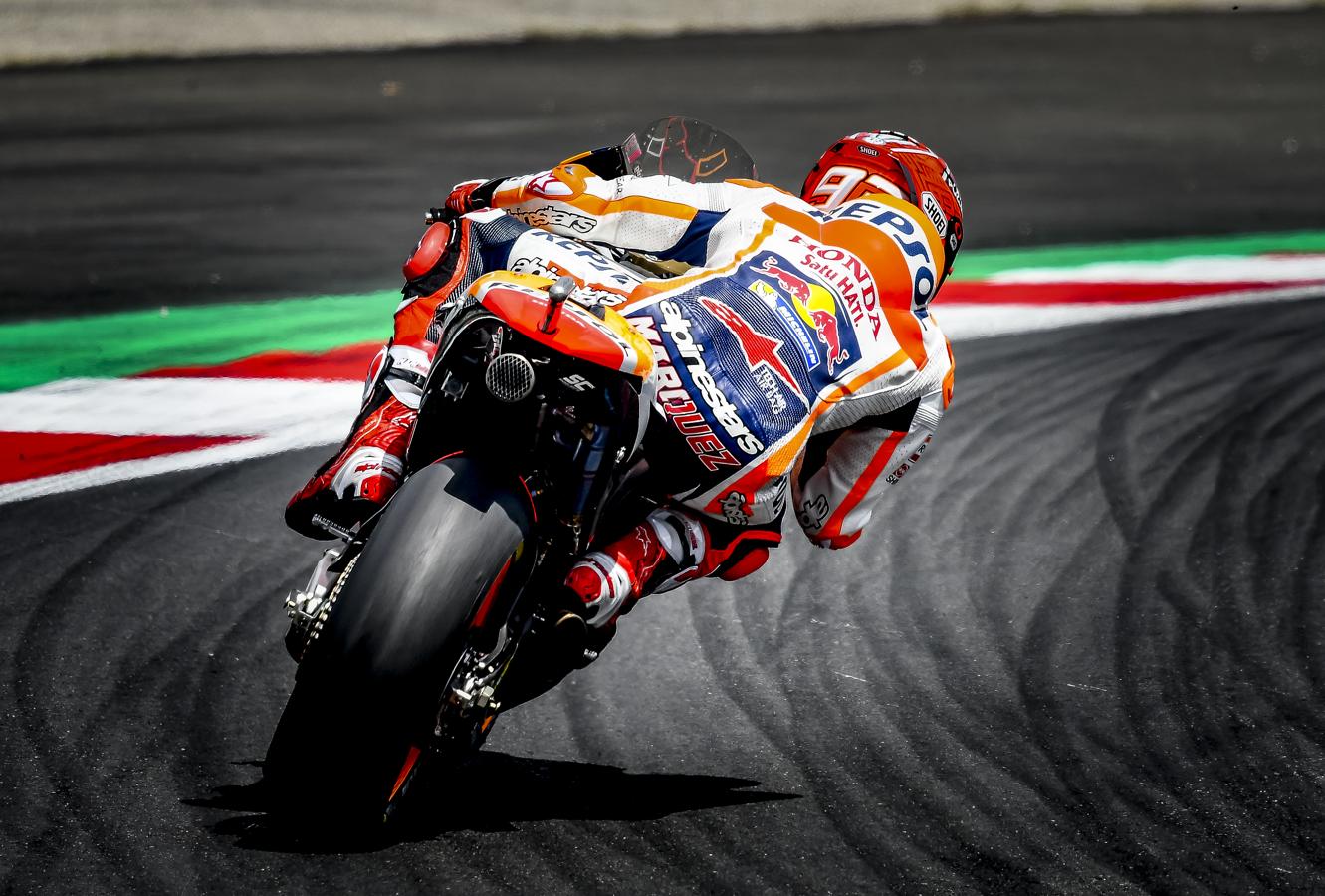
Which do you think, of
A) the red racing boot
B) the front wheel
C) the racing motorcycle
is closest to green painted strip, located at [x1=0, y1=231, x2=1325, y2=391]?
the red racing boot

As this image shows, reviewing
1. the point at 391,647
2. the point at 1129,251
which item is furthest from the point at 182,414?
the point at 1129,251

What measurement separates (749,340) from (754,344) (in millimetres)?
15

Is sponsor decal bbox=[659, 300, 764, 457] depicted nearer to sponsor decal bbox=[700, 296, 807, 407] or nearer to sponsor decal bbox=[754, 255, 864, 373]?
sponsor decal bbox=[700, 296, 807, 407]

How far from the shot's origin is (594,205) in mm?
4387

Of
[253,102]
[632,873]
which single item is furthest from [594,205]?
[253,102]

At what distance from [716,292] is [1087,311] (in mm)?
4976

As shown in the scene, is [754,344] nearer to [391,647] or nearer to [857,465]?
[857,465]

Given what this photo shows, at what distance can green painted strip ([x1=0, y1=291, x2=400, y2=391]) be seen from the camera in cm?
733

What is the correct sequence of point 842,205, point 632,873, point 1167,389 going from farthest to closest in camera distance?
point 1167,389, point 842,205, point 632,873

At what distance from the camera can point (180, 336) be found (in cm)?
784

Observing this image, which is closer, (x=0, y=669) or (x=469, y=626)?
(x=469, y=626)

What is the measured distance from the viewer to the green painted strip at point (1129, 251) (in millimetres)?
9586

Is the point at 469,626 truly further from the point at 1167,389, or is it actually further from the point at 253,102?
the point at 253,102

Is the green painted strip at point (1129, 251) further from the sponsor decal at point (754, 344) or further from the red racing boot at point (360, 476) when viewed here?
the red racing boot at point (360, 476)
